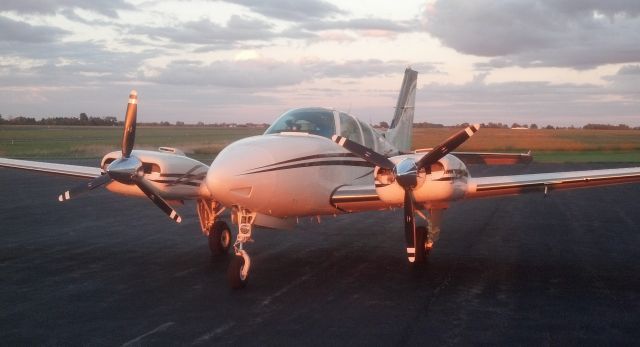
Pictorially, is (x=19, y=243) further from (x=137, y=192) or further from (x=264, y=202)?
(x=264, y=202)

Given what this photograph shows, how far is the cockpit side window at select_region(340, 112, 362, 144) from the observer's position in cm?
1160

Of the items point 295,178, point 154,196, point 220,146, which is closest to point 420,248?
point 295,178

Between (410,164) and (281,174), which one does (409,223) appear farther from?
(281,174)

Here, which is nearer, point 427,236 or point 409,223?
point 409,223

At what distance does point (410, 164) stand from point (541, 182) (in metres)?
2.75

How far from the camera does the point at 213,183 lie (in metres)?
8.83

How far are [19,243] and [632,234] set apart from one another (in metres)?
14.6

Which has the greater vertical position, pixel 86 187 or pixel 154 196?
pixel 86 187

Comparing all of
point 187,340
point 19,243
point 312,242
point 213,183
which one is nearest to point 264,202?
point 213,183

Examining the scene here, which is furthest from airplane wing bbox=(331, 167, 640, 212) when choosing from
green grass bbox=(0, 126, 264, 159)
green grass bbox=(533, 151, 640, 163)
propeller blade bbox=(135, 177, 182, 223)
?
green grass bbox=(0, 126, 264, 159)

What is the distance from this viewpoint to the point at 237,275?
9.30 m

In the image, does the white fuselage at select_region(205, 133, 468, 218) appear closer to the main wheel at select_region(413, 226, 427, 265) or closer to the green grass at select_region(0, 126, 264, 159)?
the main wheel at select_region(413, 226, 427, 265)

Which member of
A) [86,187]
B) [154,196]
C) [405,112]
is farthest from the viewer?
[405,112]

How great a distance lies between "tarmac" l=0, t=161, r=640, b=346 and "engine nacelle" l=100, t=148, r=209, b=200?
138cm
